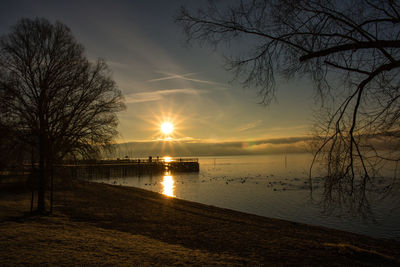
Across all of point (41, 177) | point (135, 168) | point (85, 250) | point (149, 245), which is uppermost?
point (41, 177)

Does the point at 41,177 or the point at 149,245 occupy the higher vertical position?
the point at 41,177

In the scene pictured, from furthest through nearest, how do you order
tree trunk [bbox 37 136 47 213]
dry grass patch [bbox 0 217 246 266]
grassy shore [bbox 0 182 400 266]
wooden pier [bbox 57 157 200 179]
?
wooden pier [bbox 57 157 200 179] < tree trunk [bbox 37 136 47 213] < grassy shore [bbox 0 182 400 266] < dry grass patch [bbox 0 217 246 266]

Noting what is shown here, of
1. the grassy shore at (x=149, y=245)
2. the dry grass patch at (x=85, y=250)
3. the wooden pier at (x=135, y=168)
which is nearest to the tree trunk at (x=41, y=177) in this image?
the grassy shore at (x=149, y=245)

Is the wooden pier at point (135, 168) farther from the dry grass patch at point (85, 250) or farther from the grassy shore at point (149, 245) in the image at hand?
the dry grass patch at point (85, 250)

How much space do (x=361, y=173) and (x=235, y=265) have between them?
13.8 ft

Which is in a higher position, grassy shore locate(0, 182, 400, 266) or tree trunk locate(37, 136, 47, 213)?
tree trunk locate(37, 136, 47, 213)

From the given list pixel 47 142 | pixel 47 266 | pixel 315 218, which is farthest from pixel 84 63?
pixel 315 218

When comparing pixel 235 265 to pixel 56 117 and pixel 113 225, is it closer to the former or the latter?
pixel 113 225

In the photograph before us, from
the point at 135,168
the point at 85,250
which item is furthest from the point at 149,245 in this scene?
the point at 135,168

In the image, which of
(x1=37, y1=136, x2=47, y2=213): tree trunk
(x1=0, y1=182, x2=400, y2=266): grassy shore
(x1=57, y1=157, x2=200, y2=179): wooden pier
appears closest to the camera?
(x1=0, y1=182, x2=400, y2=266): grassy shore

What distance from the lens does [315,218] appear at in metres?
20.5

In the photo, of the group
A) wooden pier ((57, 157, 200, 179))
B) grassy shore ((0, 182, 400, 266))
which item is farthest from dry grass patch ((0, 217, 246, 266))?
wooden pier ((57, 157, 200, 179))

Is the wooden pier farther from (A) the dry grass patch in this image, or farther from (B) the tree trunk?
(A) the dry grass patch

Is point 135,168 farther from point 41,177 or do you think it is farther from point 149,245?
point 149,245
